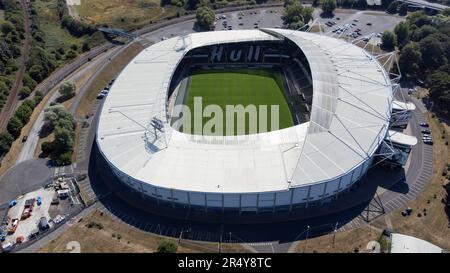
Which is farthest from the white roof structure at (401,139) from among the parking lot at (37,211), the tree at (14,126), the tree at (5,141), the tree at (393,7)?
the tree at (393,7)

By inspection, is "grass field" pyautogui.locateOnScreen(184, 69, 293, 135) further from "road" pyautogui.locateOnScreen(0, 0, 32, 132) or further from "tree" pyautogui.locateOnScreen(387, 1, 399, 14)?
"tree" pyautogui.locateOnScreen(387, 1, 399, 14)

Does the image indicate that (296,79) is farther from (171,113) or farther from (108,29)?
(108,29)

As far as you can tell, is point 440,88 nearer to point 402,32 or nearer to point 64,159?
point 402,32

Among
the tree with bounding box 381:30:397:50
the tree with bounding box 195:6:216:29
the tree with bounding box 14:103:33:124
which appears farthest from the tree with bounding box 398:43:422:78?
the tree with bounding box 14:103:33:124

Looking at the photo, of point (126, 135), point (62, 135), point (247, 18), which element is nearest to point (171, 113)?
point (126, 135)

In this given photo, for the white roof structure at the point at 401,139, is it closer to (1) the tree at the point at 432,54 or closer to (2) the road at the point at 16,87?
(1) the tree at the point at 432,54
